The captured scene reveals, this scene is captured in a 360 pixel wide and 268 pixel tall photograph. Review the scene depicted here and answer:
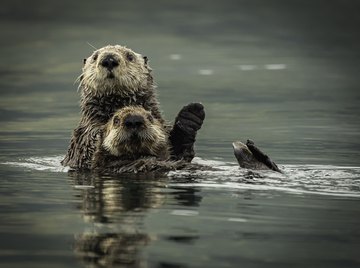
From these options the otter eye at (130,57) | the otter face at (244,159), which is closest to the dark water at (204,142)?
the otter face at (244,159)

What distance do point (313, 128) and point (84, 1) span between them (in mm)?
19617

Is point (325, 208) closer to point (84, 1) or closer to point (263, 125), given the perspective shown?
point (263, 125)

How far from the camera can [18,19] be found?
28797 millimetres

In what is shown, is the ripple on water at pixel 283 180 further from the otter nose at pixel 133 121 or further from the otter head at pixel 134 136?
the otter nose at pixel 133 121

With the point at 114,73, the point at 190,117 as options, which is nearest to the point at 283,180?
the point at 190,117

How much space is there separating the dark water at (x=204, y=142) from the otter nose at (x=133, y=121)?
0.42m

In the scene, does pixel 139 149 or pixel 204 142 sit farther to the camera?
pixel 204 142

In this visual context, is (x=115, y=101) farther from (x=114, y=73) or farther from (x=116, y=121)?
(x=116, y=121)

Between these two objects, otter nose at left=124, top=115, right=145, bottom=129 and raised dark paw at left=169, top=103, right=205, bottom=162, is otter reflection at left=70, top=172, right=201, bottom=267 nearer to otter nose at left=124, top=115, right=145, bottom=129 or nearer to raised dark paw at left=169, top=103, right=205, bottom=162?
otter nose at left=124, top=115, right=145, bottom=129

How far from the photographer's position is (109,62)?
9312 millimetres

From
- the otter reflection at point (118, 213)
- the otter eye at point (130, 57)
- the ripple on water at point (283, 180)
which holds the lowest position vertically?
the otter reflection at point (118, 213)

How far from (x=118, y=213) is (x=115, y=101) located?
242cm

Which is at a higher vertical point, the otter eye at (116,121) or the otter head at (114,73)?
the otter head at (114,73)

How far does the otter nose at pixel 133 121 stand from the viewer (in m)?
8.78
